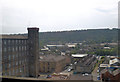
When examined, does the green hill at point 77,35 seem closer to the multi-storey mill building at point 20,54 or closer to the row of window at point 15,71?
the multi-storey mill building at point 20,54

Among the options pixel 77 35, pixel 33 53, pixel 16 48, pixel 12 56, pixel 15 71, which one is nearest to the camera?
pixel 12 56

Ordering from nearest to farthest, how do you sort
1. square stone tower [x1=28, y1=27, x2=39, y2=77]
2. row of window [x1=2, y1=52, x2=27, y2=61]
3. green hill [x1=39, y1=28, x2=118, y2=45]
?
row of window [x1=2, y1=52, x2=27, y2=61]
square stone tower [x1=28, y1=27, x2=39, y2=77]
green hill [x1=39, y1=28, x2=118, y2=45]

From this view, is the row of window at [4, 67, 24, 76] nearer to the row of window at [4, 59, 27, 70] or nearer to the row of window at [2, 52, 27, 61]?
the row of window at [4, 59, 27, 70]

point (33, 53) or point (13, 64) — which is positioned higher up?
point (33, 53)

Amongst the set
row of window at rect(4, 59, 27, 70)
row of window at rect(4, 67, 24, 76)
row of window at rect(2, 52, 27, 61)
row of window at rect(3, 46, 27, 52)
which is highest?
row of window at rect(3, 46, 27, 52)

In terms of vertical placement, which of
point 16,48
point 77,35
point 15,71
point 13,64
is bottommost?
point 15,71

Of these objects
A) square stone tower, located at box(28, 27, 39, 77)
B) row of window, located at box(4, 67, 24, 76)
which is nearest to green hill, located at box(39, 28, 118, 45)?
square stone tower, located at box(28, 27, 39, 77)

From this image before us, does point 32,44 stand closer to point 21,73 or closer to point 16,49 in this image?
point 16,49

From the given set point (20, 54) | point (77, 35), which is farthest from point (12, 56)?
point (77, 35)

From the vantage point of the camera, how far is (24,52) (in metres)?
8.07

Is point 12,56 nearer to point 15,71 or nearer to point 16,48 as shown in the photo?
point 16,48

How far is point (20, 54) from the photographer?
25.6 feet

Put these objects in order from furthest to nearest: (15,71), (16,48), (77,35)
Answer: (77,35) → (16,48) → (15,71)

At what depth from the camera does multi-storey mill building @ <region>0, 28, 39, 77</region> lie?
21.9 ft
